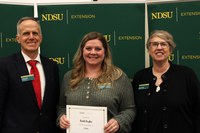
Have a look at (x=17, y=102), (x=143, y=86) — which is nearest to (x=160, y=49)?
(x=143, y=86)

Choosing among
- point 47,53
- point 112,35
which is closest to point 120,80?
point 112,35

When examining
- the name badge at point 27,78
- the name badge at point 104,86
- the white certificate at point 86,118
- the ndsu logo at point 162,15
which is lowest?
the white certificate at point 86,118

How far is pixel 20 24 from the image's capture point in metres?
2.65

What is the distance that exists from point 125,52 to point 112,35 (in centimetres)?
28

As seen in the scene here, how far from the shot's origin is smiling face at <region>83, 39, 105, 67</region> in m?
2.67

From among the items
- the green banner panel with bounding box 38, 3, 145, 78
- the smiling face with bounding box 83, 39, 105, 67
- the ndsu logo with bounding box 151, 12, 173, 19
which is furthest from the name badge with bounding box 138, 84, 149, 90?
the ndsu logo with bounding box 151, 12, 173, 19

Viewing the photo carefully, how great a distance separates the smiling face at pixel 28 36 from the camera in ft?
8.57

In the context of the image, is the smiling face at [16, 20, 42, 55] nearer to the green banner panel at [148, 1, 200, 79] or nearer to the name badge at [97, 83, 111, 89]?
the name badge at [97, 83, 111, 89]

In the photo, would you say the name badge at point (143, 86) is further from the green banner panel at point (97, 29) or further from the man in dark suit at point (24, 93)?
the man in dark suit at point (24, 93)

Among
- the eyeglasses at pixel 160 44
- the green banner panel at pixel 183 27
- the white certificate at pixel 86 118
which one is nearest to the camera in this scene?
the white certificate at pixel 86 118

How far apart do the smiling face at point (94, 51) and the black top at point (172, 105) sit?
0.59 metres

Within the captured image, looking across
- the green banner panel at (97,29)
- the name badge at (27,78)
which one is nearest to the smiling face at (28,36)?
the name badge at (27,78)

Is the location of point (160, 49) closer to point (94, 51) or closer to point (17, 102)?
point (94, 51)

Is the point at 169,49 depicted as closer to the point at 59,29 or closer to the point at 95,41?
the point at 95,41
